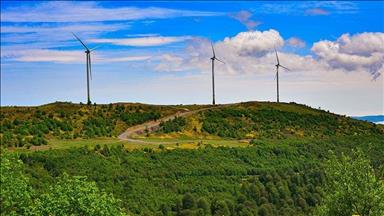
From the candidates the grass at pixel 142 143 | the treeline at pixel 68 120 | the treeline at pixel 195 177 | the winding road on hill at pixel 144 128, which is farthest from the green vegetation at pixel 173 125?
the treeline at pixel 195 177

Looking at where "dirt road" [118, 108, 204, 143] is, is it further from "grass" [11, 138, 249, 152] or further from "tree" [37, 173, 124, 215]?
"tree" [37, 173, 124, 215]

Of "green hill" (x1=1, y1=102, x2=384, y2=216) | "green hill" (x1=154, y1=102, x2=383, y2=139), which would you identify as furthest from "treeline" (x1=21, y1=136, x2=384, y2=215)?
"green hill" (x1=154, y1=102, x2=383, y2=139)

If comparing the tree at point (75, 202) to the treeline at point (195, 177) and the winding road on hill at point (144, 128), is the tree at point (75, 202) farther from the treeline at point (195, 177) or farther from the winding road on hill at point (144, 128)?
the winding road on hill at point (144, 128)

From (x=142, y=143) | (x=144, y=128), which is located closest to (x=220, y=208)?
(x=142, y=143)

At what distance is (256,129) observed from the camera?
14238cm

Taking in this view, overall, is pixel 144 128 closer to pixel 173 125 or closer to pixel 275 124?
pixel 173 125

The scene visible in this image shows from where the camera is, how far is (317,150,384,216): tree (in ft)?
146

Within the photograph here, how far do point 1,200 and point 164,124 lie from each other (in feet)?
279

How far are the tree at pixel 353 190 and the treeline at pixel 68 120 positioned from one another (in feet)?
184

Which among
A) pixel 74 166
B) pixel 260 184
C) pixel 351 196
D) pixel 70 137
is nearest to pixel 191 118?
pixel 70 137

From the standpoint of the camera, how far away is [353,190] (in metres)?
45.4

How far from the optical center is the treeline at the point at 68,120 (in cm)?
10162

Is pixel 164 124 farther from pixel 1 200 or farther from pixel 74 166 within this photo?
pixel 1 200

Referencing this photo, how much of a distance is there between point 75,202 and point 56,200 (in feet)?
4.77
